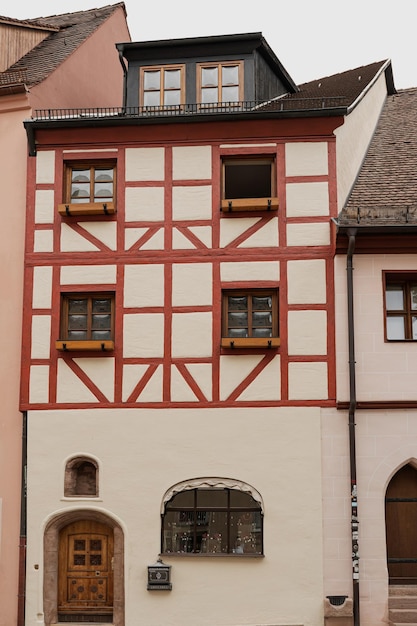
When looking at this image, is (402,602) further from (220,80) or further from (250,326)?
(220,80)

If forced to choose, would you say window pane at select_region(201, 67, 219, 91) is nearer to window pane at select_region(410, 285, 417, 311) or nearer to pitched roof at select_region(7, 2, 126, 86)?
pitched roof at select_region(7, 2, 126, 86)

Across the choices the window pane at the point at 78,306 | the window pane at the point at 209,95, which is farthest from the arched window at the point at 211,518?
the window pane at the point at 209,95

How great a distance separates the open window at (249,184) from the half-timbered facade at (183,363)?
0.04 meters

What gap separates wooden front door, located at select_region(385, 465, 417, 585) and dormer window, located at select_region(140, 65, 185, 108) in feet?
29.0

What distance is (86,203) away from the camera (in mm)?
17312

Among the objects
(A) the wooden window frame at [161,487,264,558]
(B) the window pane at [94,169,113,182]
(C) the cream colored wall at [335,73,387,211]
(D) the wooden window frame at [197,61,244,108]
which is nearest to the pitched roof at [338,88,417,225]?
(C) the cream colored wall at [335,73,387,211]

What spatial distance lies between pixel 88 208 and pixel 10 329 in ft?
8.89

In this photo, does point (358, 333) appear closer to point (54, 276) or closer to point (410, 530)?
point (410, 530)

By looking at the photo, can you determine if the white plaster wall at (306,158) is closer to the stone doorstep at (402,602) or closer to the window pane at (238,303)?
the window pane at (238,303)

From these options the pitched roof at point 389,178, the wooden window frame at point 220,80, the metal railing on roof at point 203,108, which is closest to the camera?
the pitched roof at point 389,178

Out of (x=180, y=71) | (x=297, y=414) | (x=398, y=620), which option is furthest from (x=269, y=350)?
(x=180, y=71)

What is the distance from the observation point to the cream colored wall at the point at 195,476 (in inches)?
625

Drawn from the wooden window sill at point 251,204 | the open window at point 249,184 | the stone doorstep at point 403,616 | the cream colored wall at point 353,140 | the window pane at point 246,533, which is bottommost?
the stone doorstep at point 403,616

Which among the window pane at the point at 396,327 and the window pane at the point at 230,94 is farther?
the window pane at the point at 230,94
